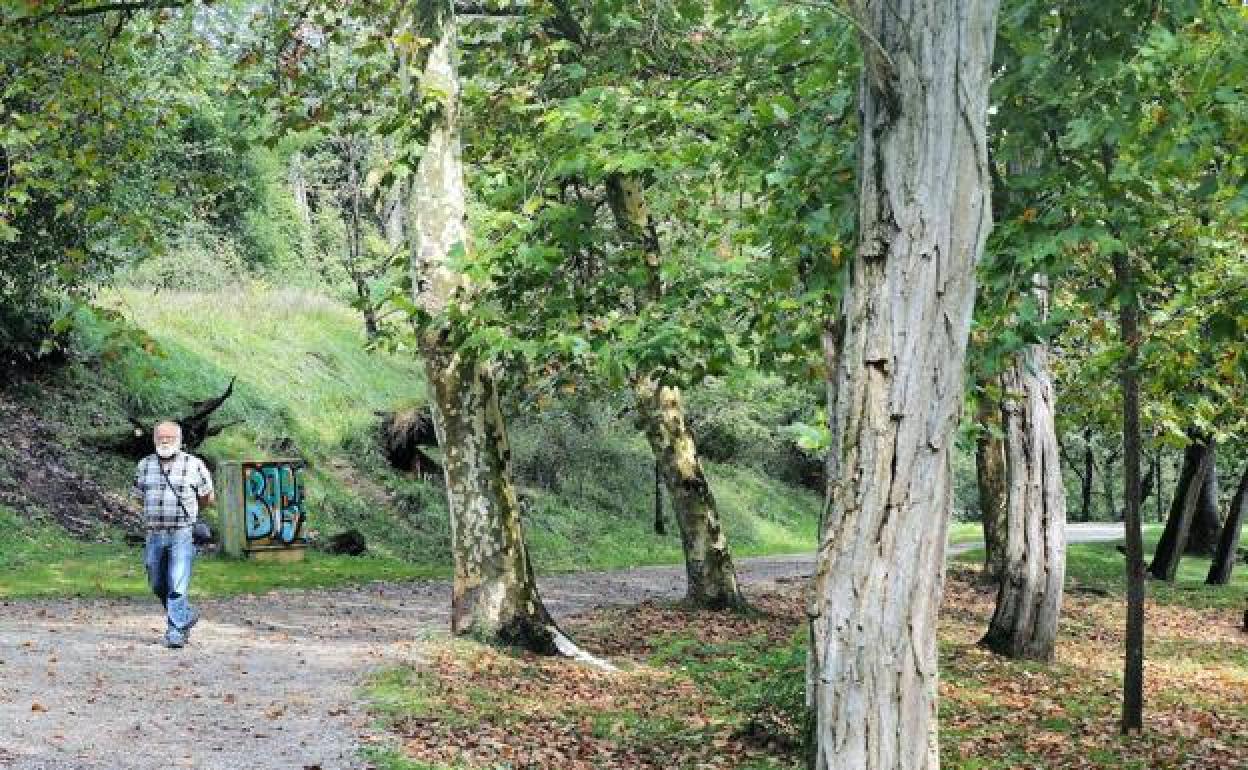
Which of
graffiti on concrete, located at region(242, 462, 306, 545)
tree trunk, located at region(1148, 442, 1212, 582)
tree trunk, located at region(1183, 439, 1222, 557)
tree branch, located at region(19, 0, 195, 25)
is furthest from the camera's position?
tree trunk, located at region(1183, 439, 1222, 557)

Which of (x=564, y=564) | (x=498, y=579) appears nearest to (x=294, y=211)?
(x=564, y=564)

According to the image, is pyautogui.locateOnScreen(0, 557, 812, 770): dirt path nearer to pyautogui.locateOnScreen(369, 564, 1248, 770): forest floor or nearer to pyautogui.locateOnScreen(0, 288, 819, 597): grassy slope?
pyautogui.locateOnScreen(369, 564, 1248, 770): forest floor

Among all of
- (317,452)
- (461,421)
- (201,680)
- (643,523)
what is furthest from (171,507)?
(643,523)

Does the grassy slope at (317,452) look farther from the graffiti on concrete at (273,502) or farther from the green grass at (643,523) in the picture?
the graffiti on concrete at (273,502)

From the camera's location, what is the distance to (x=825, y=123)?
24.3 feet

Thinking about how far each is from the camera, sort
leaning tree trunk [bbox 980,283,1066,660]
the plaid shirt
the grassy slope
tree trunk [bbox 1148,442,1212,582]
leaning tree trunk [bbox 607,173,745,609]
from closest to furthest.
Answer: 1. the plaid shirt
2. leaning tree trunk [bbox 980,283,1066,660]
3. leaning tree trunk [bbox 607,173,745,609]
4. the grassy slope
5. tree trunk [bbox 1148,442,1212,582]

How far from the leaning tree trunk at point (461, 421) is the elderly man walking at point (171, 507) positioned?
7.49 ft

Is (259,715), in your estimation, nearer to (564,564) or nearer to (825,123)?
(825,123)

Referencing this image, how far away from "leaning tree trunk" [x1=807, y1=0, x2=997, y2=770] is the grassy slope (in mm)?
12730

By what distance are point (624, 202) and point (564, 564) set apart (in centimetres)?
1268

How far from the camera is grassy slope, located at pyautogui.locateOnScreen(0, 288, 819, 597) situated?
1808 centimetres

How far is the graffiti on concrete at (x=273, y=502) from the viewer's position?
1905cm

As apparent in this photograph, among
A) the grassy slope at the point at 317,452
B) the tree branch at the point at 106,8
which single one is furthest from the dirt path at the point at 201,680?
the tree branch at the point at 106,8

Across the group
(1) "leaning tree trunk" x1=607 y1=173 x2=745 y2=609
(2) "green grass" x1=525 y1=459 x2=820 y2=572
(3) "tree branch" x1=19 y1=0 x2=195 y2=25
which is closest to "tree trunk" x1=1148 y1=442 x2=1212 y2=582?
(2) "green grass" x1=525 y1=459 x2=820 y2=572
